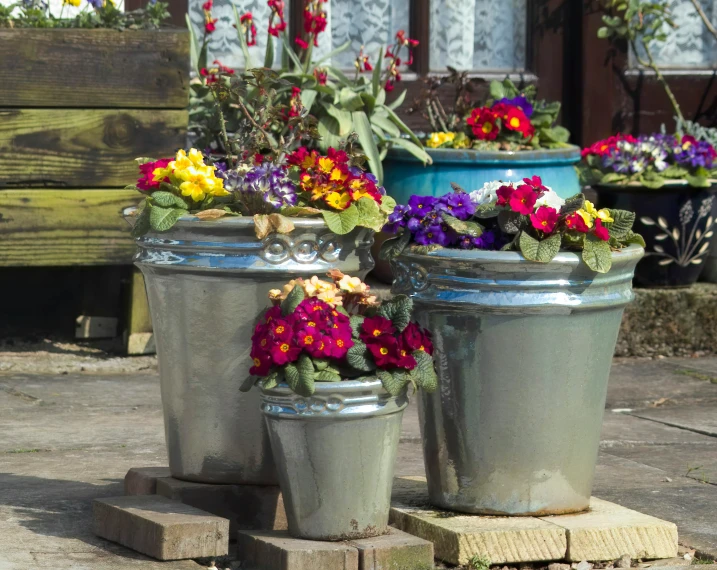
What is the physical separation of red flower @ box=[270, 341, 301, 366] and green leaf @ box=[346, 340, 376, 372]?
0.10m

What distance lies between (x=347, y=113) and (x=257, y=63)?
902 millimetres

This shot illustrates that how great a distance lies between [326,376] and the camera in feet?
8.21

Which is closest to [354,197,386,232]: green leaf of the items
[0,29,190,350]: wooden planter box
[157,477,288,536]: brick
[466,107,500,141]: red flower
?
[157,477,288,536]: brick

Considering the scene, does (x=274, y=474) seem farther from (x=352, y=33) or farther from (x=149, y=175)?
(x=352, y=33)

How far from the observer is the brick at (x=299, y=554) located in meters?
2.47

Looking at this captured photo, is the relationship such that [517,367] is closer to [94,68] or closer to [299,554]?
[299,554]

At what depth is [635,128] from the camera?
5.91m

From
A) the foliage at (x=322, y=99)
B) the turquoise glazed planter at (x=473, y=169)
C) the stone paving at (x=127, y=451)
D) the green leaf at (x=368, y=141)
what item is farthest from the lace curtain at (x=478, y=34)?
the stone paving at (x=127, y=451)

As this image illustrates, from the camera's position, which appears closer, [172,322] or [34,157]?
[172,322]

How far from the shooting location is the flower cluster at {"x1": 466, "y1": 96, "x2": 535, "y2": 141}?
491 cm

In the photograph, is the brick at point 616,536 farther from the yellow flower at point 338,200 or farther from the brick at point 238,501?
the yellow flower at point 338,200

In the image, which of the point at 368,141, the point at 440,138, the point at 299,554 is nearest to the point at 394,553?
the point at 299,554

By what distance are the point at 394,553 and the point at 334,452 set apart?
0.76 ft

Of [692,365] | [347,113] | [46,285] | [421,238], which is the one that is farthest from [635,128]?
[421,238]
